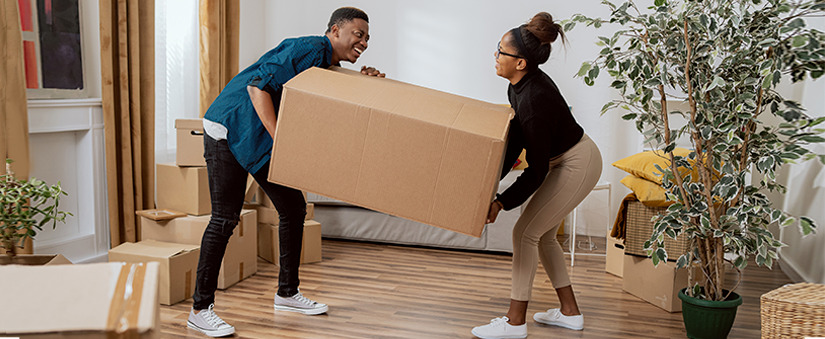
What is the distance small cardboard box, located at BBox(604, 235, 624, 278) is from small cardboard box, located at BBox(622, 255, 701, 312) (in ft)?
0.81

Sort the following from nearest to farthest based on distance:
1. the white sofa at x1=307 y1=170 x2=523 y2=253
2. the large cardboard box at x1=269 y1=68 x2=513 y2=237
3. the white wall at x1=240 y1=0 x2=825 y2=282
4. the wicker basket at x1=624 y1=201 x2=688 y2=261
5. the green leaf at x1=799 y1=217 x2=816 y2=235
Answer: the large cardboard box at x1=269 y1=68 x2=513 y2=237
the green leaf at x1=799 y1=217 x2=816 y2=235
the wicker basket at x1=624 y1=201 x2=688 y2=261
the white sofa at x1=307 y1=170 x2=523 y2=253
the white wall at x1=240 y1=0 x2=825 y2=282

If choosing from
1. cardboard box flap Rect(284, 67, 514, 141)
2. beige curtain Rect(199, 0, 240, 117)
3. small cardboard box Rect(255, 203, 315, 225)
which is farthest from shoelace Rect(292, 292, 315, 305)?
beige curtain Rect(199, 0, 240, 117)

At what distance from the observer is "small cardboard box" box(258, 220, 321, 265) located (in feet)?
10.8

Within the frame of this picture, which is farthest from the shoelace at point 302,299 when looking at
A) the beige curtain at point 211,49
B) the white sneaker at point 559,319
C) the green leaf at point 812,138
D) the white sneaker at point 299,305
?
the green leaf at point 812,138

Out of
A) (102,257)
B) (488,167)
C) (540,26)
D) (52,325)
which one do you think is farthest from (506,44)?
(102,257)

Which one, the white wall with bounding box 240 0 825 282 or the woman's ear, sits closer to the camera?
the woman's ear

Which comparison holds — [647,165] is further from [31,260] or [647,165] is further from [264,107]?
[31,260]

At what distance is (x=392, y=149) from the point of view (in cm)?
177

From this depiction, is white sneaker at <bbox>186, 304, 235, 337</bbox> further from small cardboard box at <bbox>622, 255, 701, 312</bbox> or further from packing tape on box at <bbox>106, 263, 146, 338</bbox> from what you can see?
small cardboard box at <bbox>622, 255, 701, 312</bbox>

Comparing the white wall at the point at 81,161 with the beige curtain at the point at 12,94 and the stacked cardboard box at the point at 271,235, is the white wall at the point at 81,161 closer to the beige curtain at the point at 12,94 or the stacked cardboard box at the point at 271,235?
the beige curtain at the point at 12,94

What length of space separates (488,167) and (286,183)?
0.60m

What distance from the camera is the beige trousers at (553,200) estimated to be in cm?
219

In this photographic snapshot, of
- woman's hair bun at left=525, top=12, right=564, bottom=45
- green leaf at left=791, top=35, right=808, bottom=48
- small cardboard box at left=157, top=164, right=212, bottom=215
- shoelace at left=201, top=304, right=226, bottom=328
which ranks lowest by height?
shoelace at left=201, top=304, right=226, bottom=328

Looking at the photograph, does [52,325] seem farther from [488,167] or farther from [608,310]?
[608,310]
